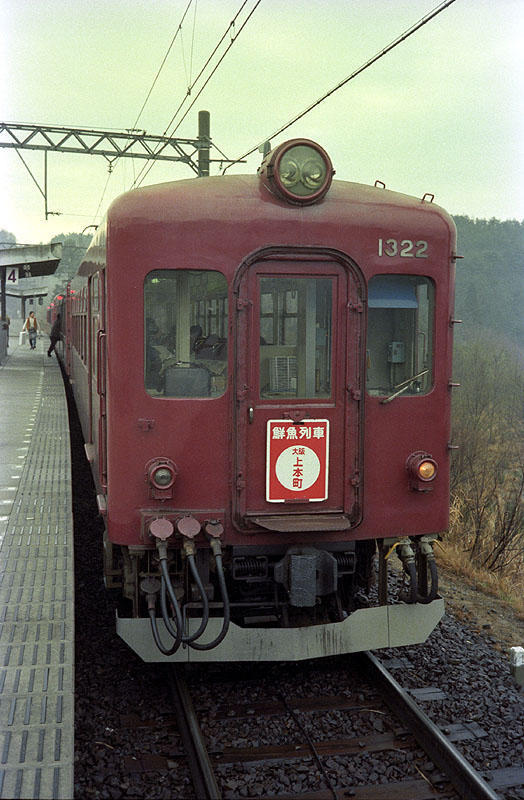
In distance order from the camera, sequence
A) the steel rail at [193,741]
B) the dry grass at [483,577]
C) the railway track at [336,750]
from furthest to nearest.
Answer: the dry grass at [483,577]
the railway track at [336,750]
the steel rail at [193,741]

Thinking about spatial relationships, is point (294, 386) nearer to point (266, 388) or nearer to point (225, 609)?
point (266, 388)

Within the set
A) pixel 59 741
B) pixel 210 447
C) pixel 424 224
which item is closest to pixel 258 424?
pixel 210 447

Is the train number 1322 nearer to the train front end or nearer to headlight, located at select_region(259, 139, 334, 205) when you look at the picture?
the train front end

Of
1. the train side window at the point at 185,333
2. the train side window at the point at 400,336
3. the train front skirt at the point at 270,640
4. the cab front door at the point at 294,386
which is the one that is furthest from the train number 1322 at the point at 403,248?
the train front skirt at the point at 270,640

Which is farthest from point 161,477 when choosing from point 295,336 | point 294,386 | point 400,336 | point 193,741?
point 400,336

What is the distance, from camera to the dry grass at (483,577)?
320 inches

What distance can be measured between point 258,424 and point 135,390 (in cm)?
79

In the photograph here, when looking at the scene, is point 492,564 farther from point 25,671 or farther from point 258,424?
point 25,671

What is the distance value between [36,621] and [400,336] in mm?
3024

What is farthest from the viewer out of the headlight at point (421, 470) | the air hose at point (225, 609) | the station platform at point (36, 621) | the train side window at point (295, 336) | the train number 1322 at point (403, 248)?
the headlight at point (421, 470)

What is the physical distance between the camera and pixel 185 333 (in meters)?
4.99

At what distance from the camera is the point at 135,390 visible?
4.96 metres

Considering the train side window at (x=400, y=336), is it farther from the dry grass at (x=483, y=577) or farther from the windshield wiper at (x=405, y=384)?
the dry grass at (x=483, y=577)

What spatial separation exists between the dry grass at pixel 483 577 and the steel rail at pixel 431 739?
8.58 feet
